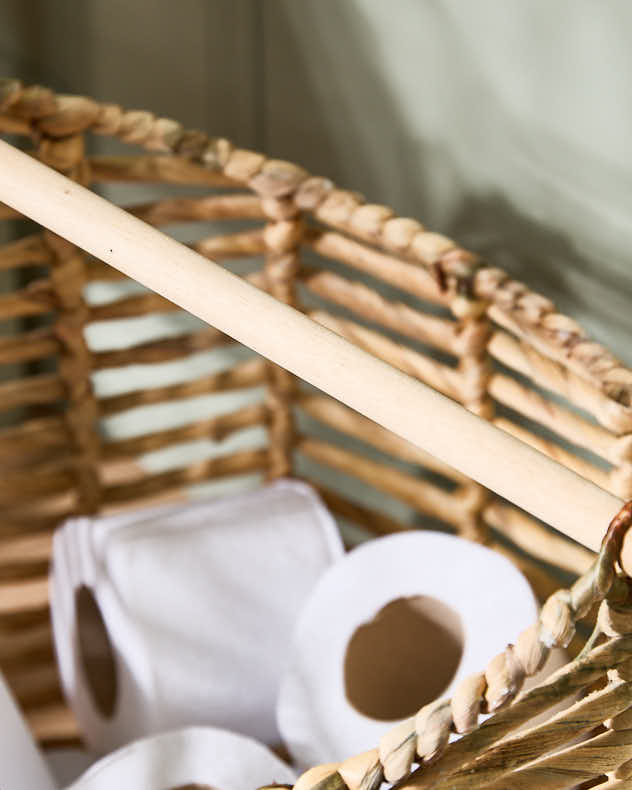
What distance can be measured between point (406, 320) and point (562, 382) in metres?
0.14

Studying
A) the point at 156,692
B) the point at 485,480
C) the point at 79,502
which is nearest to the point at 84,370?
the point at 79,502

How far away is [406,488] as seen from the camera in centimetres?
71

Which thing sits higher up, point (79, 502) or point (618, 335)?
point (618, 335)

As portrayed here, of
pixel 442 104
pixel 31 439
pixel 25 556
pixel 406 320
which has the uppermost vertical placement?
pixel 442 104

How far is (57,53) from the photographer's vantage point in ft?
3.65

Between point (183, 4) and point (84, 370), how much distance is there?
39 centimetres

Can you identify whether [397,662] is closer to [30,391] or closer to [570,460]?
[570,460]

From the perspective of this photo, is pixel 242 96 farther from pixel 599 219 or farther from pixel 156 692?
pixel 156 692

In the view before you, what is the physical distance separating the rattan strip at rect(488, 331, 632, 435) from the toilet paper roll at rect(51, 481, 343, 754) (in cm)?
20

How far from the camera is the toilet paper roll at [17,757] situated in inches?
20.8

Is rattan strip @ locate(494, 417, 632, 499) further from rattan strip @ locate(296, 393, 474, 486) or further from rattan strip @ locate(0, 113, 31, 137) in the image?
rattan strip @ locate(0, 113, 31, 137)

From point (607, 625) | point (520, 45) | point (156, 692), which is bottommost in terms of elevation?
point (156, 692)

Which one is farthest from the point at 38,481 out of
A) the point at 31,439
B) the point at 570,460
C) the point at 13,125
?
the point at 570,460

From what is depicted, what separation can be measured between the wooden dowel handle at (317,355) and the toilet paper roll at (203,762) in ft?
0.81
